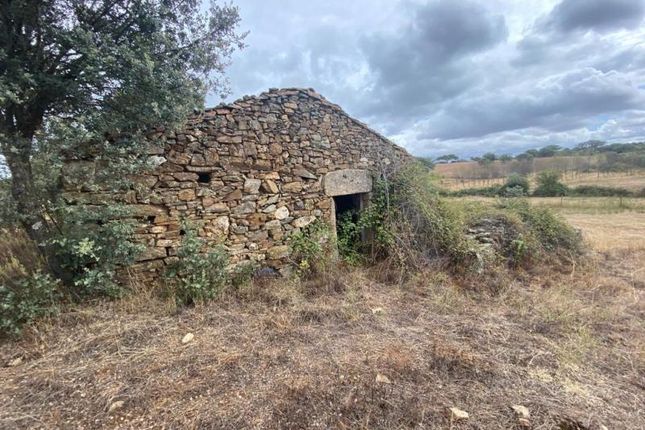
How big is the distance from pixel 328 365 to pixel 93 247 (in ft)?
9.52

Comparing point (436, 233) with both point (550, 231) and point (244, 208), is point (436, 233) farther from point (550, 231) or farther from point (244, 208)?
point (244, 208)

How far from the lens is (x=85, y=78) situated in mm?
3299

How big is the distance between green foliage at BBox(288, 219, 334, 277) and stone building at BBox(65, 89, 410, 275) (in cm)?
15

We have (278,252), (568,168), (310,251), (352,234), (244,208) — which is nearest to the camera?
(244,208)

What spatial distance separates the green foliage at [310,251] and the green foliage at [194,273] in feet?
4.39

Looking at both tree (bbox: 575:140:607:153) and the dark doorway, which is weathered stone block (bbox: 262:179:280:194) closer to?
the dark doorway

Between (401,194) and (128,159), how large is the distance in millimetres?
4629

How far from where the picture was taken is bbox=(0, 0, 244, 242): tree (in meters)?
3.16

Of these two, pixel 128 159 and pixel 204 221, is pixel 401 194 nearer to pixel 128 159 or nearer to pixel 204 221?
pixel 204 221

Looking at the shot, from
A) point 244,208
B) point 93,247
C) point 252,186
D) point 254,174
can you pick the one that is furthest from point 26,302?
point 254,174

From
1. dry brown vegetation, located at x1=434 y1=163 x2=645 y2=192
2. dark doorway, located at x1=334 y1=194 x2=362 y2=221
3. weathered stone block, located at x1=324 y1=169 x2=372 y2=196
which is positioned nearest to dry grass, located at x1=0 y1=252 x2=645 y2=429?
weathered stone block, located at x1=324 y1=169 x2=372 y2=196

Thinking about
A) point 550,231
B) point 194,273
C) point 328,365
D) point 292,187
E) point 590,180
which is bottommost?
point 590,180

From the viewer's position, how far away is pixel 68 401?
2275 mm

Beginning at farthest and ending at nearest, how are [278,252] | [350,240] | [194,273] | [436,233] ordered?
[350,240] → [436,233] → [278,252] → [194,273]
